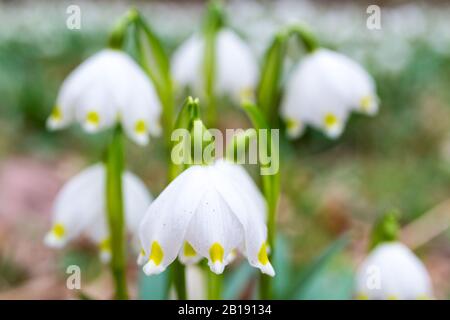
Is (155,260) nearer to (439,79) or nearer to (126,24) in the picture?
→ (126,24)

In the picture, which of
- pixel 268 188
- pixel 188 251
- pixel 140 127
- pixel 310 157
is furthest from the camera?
pixel 310 157

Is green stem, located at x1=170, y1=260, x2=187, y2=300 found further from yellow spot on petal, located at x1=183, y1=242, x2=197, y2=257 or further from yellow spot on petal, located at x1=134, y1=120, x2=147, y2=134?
yellow spot on petal, located at x1=134, y1=120, x2=147, y2=134

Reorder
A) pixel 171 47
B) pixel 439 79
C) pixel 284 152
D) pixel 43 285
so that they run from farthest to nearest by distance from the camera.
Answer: pixel 171 47, pixel 439 79, pixel 284 152, pixel 43 285

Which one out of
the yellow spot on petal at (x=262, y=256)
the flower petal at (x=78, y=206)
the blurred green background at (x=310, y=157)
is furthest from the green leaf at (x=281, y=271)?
the yellow spot on petal at (x=262, y=256)

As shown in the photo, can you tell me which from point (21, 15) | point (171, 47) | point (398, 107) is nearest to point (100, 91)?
point (398, 107)

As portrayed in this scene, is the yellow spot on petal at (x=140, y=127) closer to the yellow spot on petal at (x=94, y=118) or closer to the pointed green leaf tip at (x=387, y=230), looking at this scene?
the yellow spot on petal at (x=94, y=118)

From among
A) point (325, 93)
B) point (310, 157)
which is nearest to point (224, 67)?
point (325, 93)

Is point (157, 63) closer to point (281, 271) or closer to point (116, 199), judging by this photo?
point (116, 199)
